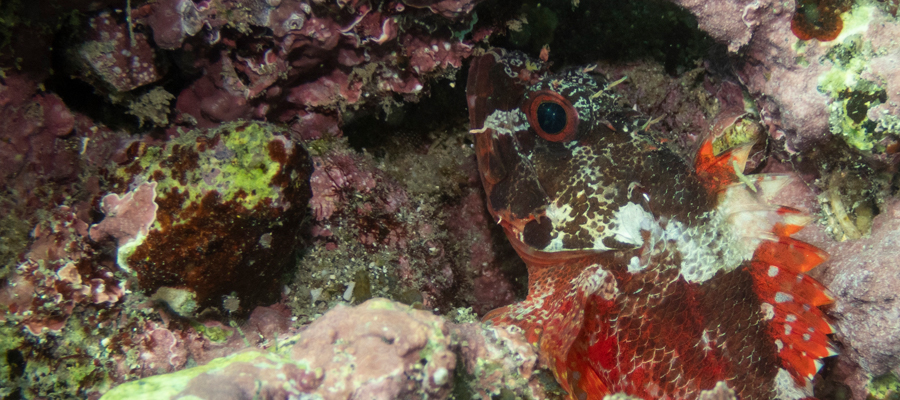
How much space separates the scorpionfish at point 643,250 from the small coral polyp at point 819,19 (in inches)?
25.7

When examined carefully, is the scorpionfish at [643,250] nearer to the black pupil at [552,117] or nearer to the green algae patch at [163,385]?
the black pupil at [552,117]

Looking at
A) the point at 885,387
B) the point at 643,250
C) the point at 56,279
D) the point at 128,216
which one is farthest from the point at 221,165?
the point at 885,387

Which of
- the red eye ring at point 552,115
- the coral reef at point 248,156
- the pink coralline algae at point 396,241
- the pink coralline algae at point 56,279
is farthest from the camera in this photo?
the pink coralline algae at point 396,241

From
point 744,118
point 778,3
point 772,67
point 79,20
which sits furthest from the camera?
point 744,118

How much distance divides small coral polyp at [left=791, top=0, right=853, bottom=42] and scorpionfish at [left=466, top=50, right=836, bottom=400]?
65cm

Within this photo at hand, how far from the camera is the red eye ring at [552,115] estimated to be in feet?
8.64

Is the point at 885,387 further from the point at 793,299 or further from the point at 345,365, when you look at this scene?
the point at 345,365

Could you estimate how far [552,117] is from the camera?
8.70 feet

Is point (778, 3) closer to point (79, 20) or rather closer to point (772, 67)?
point (772, 67)

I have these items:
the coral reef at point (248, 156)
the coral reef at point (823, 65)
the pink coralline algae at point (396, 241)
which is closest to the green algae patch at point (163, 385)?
the coral reef at point (248, 156)

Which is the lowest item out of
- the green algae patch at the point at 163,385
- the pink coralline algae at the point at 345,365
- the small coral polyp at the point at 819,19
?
the green algae patch at the point at 163,385

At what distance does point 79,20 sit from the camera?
83.3 inches

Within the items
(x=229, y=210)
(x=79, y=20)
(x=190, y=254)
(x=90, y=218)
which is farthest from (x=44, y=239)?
(x=79, y=20)

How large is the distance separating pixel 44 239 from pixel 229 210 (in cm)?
103
